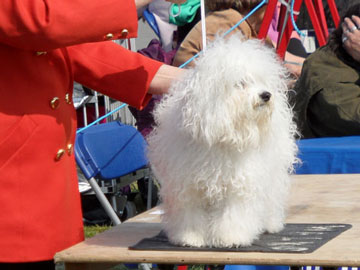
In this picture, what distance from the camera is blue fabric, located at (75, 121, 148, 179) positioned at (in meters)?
2.83

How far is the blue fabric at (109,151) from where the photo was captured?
2828 millimetres

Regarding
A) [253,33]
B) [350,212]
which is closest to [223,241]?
[350,212]

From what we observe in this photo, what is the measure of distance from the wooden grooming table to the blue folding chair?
2.77 ft

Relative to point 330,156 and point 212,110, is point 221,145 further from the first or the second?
point 330,156

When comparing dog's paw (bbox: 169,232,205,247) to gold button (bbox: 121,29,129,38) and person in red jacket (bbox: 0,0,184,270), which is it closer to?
person in red jacket (bbox: 0,0,184,270)

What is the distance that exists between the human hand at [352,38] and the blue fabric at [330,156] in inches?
17.7

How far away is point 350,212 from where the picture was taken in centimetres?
188

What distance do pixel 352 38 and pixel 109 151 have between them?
4.09 feet

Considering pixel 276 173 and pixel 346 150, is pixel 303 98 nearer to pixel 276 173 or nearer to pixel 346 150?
pixel 346 150

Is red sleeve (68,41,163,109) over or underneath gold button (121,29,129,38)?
underneath

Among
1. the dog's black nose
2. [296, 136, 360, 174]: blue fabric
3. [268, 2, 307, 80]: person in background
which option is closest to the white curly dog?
the dog's black nose

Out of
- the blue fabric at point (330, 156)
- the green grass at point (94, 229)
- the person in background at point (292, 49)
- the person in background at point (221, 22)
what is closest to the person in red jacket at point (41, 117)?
the blue fabric at point (330, 156)

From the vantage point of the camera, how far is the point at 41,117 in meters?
1.57

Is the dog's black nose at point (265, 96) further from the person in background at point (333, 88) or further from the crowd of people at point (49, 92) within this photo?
the person in background at point (333, 88)
